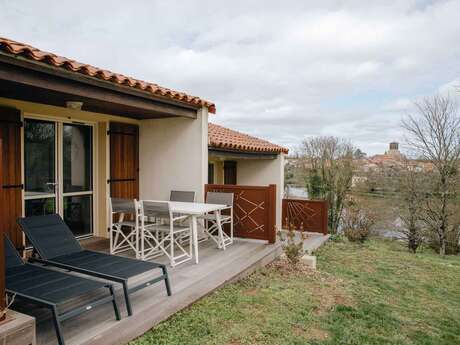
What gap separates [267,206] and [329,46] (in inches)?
248

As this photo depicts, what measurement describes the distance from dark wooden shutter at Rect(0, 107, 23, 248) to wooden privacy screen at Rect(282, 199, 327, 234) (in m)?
7.19

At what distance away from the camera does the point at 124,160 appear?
23.0 ft

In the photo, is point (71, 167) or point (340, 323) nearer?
point (340, 323)

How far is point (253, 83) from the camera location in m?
16.1

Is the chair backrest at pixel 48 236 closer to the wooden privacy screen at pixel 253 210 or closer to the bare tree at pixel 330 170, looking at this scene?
the wooden privacy screen at pixel 253 210

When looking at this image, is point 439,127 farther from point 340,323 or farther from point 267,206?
point 340,323

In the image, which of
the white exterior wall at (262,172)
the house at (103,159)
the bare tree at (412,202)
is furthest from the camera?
the bare tree at (412,202)

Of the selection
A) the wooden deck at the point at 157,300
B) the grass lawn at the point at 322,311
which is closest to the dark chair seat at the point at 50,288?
the wooden deck at the point at 157,300

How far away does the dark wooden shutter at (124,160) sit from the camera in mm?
6715

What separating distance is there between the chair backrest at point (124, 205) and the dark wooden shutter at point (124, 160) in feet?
4.43

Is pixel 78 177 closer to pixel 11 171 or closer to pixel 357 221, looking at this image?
pixel 11 171

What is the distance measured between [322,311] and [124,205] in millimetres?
3441

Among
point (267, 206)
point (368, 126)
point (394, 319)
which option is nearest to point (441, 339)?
point (394, 319)

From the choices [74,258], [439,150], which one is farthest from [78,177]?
[439,150]
